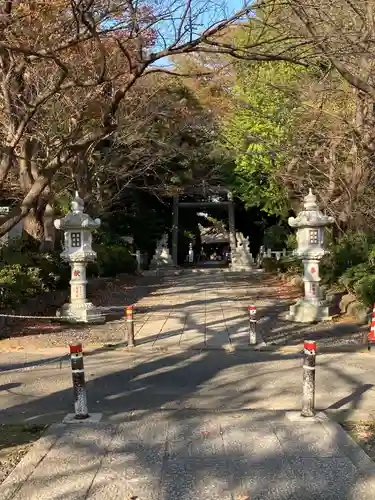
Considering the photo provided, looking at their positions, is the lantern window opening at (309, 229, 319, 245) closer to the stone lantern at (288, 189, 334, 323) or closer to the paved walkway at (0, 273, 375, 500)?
the stone lantern at (288, 189, 334, 323)

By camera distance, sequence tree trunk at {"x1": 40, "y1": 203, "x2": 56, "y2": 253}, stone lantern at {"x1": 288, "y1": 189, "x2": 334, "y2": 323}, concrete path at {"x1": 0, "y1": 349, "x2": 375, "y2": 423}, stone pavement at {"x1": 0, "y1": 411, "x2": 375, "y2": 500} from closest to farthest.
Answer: stone pavement at {"x1": 0, "y1": 411, "x2": 375, "y2": 500}
concrete path at {"x1": 0, "y1": 349, "x2": 375, "y2": 423}
stone lantern at {"x1": 288, "y1": 189, "x2": 334, "y2": 323}
tree trunk at {"x1": 40, "y1": 203, "x2": 56, "y2": 253}

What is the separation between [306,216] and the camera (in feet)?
44.9

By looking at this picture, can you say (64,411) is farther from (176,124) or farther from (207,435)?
(176,124)

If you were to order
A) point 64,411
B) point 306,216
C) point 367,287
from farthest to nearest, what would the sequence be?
point 306,216 < point 367,287 < point 64,411

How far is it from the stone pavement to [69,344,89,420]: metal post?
253mm

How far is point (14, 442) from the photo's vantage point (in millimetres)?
5293

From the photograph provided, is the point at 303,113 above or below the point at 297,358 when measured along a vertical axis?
above

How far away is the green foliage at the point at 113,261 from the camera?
2441cm

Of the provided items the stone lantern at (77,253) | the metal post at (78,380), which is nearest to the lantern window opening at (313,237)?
the stone lantern at (77,253)

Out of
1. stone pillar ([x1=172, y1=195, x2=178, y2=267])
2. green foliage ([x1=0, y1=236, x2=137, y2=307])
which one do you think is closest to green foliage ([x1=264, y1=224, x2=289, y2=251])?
stone pillar ([x1=172, y1=195, x2=178, y2=267])

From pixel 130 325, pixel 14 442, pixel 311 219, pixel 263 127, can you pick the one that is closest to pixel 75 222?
pixel 130 325

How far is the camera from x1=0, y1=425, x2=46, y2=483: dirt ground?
4727 millimetres

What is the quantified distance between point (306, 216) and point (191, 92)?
1432 cm

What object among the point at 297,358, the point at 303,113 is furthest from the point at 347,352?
the point at 303,113
